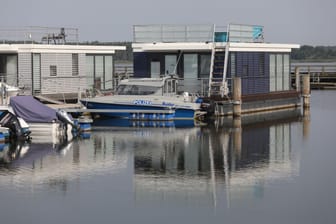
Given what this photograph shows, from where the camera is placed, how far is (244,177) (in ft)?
92.4

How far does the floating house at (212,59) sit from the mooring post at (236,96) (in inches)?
13.8

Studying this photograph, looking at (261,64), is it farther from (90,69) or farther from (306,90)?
(90,69)

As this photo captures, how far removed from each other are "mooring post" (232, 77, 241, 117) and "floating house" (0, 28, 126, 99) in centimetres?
734

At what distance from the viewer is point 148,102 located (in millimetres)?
41875

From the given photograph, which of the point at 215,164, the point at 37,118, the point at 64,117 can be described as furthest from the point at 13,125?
the point at 215,164

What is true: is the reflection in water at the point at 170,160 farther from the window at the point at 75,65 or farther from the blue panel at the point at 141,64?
the blue panel at the point at 141,64

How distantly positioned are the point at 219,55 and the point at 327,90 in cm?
3115

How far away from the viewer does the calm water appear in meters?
23.4

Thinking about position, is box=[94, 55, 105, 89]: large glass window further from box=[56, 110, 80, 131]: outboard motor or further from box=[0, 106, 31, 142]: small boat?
box=[0, 106, 31, 142]: small boat

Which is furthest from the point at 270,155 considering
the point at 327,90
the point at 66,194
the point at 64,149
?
the point at 327,90

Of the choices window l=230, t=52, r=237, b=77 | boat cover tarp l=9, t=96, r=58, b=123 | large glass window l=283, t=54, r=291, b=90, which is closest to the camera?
boat cover tarp l=9, t=96, r=58, b=123

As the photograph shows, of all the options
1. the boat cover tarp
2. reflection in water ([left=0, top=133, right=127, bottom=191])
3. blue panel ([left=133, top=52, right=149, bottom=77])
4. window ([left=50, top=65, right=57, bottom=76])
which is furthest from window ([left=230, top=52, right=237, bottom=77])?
the boat cover tarp

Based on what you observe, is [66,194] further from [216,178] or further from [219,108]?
[219,108]

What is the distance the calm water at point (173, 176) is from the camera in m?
23.4
